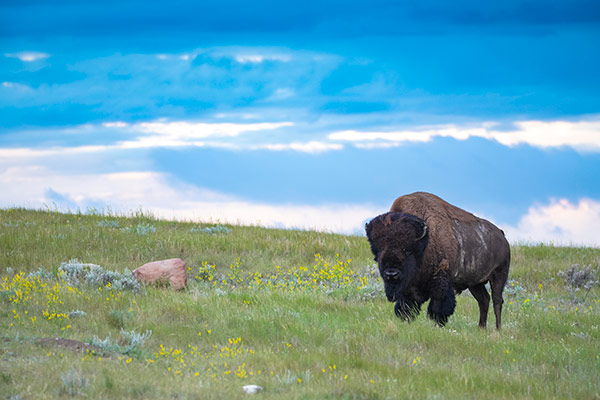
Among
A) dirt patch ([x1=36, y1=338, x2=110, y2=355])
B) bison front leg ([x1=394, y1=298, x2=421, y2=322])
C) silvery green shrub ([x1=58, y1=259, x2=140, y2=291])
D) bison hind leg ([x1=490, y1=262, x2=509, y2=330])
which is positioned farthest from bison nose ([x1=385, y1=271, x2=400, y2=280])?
silvery green shrub ([x1=58, y1=259, x2=140, y2=291])

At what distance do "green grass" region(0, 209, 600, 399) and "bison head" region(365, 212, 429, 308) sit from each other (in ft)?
2.62

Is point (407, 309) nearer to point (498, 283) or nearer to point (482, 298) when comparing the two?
point (482, 298)

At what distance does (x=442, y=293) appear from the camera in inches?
406

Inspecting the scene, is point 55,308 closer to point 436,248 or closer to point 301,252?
point 436,248

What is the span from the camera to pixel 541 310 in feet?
44.2

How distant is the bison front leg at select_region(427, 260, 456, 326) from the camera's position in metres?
10.3

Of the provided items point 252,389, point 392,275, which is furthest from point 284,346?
point 252,389

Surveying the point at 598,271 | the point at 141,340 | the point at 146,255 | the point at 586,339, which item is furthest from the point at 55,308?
the point at 598,271

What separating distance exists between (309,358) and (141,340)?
2.36m

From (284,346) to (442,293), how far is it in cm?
285

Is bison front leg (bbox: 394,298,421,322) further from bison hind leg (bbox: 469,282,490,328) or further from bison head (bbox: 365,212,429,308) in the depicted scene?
bison hind leg (bbox: 469,282,490,328)

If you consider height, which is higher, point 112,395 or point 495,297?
point 495,297

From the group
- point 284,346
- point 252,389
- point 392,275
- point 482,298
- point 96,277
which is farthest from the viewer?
point 96,277

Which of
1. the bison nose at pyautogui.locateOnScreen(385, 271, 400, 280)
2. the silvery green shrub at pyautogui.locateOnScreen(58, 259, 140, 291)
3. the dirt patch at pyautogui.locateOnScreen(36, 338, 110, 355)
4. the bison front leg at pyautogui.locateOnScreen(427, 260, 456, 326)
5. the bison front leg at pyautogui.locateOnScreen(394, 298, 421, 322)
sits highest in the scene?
the bison nose at pyautogui.locateOnScreen(385, 271, 400, 280)
